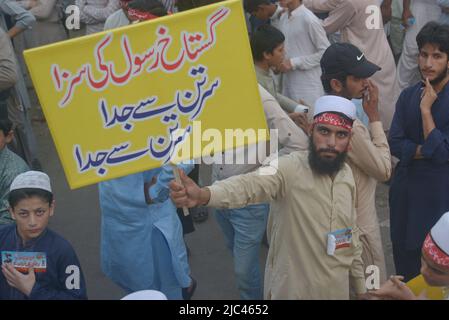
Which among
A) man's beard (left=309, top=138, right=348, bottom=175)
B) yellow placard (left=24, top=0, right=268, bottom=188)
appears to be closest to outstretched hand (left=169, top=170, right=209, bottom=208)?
yellow placard (left=24, top=0, right=268, bottom=188)

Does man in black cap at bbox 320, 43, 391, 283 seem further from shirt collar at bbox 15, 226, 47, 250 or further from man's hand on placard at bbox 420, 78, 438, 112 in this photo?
shirt collar at bbox 15, 226, 47, 250

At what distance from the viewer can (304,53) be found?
5.84 meters

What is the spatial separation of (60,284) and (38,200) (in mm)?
455

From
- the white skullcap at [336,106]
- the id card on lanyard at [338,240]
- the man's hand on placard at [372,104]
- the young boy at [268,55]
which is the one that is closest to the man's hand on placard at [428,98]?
the man's hand on placard at [372,104]

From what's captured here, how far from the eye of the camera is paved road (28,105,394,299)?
5141mm

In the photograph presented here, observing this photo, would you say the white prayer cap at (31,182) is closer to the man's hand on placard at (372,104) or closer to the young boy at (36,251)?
the young boy at (36,251)

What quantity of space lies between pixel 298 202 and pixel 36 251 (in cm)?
139

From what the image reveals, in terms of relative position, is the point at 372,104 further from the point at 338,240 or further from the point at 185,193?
the point at 185,193

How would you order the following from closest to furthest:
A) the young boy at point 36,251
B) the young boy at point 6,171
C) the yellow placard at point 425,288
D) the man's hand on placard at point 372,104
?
1. the yellow placard at point 425,288
2. the young boy at point 36,251
3. the man's hand on placard at point 372,104
4. the young boy at point 6,171

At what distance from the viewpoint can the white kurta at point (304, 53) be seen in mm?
5719

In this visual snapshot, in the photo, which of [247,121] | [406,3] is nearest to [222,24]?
[247,121]

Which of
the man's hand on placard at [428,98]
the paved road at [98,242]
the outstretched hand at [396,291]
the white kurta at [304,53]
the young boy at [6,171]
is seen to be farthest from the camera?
the white kurta at [304,53]

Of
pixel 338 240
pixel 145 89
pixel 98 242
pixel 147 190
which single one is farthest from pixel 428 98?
pixel 98 242

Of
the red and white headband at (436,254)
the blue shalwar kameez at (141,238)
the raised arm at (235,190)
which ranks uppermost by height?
the raised arm at (235,190)
